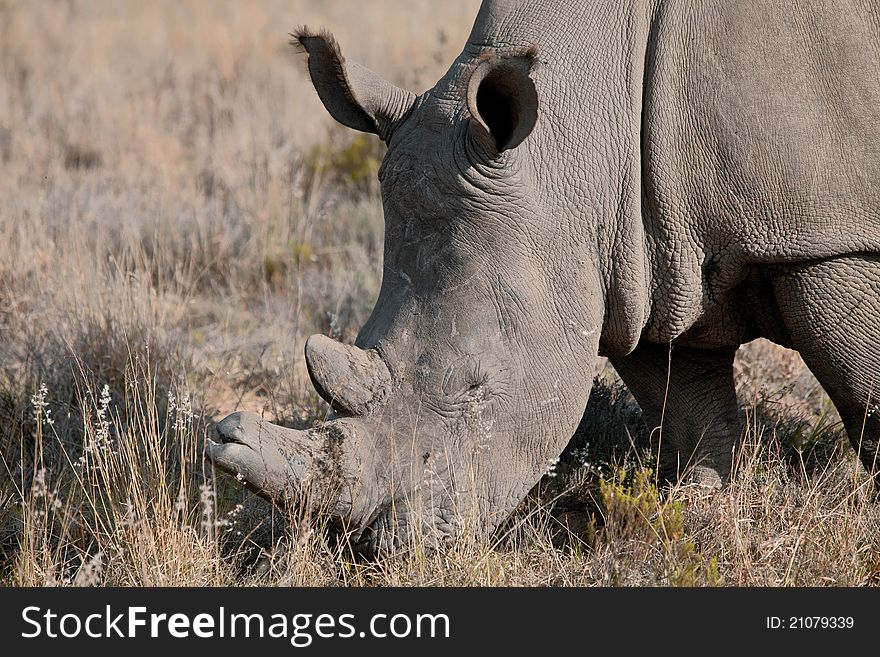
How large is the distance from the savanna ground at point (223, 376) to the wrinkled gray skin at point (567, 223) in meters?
0.31

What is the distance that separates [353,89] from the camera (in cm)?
378

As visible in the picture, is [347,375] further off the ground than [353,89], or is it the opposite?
[353,89]

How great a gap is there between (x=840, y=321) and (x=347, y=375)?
5.09 ft

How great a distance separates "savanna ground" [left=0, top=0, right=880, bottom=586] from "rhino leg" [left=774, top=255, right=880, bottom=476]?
1.45ft

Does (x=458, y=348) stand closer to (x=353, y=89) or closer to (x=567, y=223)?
(x=567, y=223)

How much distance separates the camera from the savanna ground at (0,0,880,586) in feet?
12.5

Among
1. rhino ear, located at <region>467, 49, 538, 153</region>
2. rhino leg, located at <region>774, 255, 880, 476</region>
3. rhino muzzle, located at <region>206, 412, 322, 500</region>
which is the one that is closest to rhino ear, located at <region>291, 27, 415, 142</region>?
rhino ear, located at <region>467, 49, 538, 153</region>

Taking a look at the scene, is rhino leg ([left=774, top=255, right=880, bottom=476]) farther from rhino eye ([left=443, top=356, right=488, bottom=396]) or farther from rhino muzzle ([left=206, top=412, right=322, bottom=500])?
rhino muzzle ([left=206, top=412, right=322, bottom=500])

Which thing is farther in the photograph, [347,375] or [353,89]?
[353,89]

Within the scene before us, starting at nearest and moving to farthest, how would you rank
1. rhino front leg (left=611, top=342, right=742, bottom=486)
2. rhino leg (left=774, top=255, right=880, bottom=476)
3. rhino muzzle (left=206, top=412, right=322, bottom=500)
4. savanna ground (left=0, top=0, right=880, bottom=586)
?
rhino muzzle (left=206, top=412, right=322, bottom=500), rhino leg (left=774, top=255, right=880, bottom=476), savanna ground (left=0, top=0, right=880, bottom=586), rhino front leg (left=611, top=342, right=742, bottom=486)

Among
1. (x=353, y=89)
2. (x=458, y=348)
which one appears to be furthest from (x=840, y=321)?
(x=353, y=89)

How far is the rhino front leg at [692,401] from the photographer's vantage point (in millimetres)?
4633

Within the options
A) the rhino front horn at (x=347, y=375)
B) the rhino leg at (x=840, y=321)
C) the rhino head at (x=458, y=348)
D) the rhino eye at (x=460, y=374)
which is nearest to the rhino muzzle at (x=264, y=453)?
the rhino head at (x=458, y=348)

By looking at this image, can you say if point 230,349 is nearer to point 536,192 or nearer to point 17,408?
point 17,408
